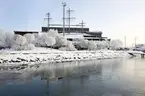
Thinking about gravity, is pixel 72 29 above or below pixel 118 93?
above

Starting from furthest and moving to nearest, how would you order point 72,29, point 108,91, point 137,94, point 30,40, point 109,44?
point 72,29, point 109,44, point 30,40, point 108,91, point 137,94

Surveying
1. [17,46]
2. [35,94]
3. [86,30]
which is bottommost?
[35,94]

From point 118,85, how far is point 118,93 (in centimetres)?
362

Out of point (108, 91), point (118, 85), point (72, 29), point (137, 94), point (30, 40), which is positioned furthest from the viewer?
point (72, 29)

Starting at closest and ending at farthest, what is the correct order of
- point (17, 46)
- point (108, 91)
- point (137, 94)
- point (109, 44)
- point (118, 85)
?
point (137, 94), point (108, 91), point (118, 85), point (17, 46), point (109, 44)

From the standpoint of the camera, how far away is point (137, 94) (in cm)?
1906

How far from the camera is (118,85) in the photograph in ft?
76.1

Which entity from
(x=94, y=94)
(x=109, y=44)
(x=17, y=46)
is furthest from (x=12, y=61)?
(x=109, y=44)

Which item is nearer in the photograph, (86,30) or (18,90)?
(18,90)

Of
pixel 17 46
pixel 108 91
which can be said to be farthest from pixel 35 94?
pixel 17 46

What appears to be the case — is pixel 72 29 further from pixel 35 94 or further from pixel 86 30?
pixel 35 94

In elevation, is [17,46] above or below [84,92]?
above

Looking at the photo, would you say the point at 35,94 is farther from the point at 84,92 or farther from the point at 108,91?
the point at 108,91

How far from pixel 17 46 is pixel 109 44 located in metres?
55.6
